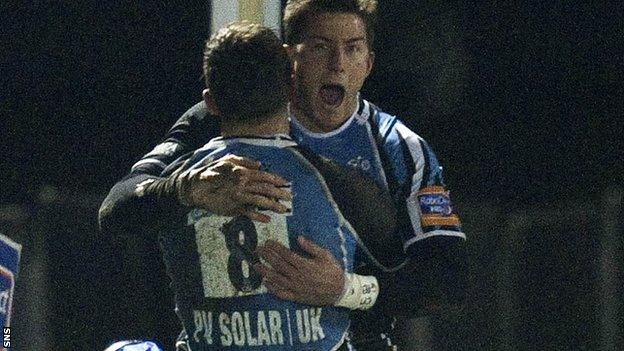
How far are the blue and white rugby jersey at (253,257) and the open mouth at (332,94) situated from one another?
45 centimetres

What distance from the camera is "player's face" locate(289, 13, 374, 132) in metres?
3.96

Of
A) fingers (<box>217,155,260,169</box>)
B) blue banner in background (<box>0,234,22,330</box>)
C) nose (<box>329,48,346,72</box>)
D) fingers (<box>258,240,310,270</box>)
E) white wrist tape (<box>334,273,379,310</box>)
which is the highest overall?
nose (<box>329,48,346,72</box>)

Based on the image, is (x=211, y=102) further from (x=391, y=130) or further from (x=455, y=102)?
(x=455, y=102)

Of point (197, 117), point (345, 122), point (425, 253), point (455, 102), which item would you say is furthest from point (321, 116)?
point (455, 102)

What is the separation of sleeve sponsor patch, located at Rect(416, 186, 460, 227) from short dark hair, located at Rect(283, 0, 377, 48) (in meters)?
0.43

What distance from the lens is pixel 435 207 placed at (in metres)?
3.81

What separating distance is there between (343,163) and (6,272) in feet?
2.79

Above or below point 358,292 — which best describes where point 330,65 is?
above

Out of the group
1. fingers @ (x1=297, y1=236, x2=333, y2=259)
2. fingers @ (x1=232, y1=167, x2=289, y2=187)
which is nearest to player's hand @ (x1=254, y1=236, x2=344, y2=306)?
fingers @ (x1=297, y1=236, x2=333, y2=259)

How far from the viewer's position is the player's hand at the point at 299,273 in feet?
11.5

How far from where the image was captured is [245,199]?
346cm

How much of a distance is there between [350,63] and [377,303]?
1.97 ft

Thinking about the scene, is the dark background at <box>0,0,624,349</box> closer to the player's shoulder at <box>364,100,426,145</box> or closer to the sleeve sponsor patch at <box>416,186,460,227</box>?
the player's shoulder at <box>364,100,426,145</box>

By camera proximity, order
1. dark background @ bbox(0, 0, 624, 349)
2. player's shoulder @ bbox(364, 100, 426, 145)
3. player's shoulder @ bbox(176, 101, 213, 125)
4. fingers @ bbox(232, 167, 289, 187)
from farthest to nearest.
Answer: dark background @ bbox(0, 0, 624, 349)
player's shoulder @ bbox(176, 101, 213, 125)
player's shoulder @ bbox(364, 100, 426, 145)
fingers @ bbox(232, 167, 289, 187)
